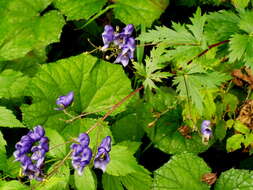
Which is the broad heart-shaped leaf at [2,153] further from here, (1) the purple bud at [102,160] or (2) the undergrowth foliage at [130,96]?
(1) the purple bud at [102,160]

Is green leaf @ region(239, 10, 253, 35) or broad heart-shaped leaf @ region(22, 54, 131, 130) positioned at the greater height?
green leaf @ region(239, 10, 253, 35)

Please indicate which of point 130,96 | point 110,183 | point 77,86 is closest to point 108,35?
point 130,96

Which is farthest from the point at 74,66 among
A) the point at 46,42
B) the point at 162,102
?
the point at 162,102

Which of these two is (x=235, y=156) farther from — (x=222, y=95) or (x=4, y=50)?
(x=4, y=50)

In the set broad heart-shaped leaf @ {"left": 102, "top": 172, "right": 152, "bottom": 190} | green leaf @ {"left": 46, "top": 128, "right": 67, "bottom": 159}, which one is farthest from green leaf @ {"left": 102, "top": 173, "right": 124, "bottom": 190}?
green leaf @ {"left": 46, "top": 128, "right": 67, "bottom": 159}

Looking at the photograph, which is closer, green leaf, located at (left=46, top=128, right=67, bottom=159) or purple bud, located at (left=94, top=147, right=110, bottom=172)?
purple bud, located at (left=94, top=147, right=110, bottom=172)

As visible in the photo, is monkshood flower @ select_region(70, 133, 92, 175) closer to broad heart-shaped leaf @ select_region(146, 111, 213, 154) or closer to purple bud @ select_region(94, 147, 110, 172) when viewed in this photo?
purple bud @ select_region(94, 147, 110, 172)

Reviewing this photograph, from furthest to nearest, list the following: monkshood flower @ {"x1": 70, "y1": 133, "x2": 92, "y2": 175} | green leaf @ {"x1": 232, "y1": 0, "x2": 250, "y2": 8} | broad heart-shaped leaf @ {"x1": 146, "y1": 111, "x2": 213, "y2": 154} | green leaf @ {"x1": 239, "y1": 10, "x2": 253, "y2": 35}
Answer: broad heart-shaped leaf @ {"x1": 146, "y1": 111, "x2": 213, "y2": 154}
green leaf @ {"x1": 232, "y1": 0, "x2": 250, "y2": 8}
green leaf @ {"x1": 239, "y1": 10, "x2": 253, "y2": 35}
monkshood flower @ {"x1": 70, "y1": 133, "x2": 92, "y2": 175}
